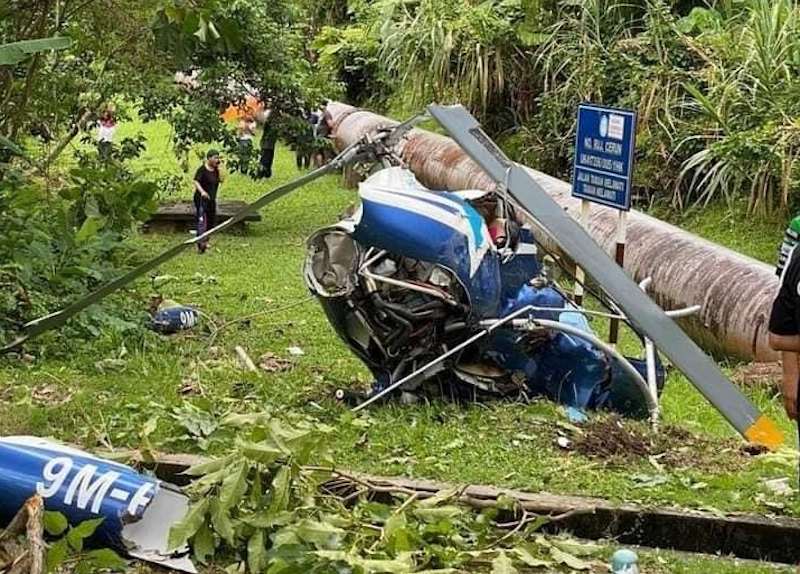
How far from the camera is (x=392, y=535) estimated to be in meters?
4.09

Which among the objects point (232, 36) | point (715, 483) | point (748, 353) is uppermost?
point (232, 36)

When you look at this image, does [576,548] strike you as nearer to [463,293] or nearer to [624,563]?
[624,563]

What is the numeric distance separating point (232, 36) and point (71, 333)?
257cm

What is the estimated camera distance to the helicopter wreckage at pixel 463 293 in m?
5.87

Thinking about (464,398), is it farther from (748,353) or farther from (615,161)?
(748,353)

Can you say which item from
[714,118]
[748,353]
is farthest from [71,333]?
[714,118]

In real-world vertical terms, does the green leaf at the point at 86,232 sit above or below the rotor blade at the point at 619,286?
below

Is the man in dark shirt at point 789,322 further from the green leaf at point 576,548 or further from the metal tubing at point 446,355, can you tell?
the metal tubing at point 446,355

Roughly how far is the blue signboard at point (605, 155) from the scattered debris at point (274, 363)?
217 cm

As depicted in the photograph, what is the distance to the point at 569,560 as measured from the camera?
4.20 meters

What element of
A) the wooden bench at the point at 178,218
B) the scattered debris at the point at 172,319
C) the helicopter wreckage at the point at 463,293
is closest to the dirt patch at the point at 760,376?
the helicopter wreckage at the point at 463,293

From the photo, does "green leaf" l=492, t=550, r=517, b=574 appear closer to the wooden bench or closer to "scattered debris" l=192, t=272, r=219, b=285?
"scattered debris" l=192, t=272, r=219, b=285

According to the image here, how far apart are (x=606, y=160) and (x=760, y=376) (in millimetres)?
1781

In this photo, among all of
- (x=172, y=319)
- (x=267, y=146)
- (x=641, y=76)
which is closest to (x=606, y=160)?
(x=172, y=319)
